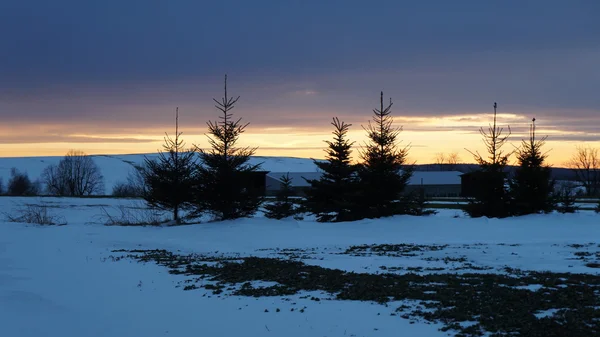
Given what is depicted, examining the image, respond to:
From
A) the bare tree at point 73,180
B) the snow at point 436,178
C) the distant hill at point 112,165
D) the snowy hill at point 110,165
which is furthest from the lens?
the snowy hill at point 110,165

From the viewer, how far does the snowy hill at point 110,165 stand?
5851 inches

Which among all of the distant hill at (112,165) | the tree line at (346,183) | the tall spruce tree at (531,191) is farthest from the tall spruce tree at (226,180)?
the distant hill at (112,165)

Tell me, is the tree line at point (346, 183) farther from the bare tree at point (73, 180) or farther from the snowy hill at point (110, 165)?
the snowy hill at point (110, 165)

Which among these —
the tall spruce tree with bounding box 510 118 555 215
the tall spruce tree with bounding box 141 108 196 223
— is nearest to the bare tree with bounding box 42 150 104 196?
the tall spruce tree with bounding box 141 108 196 223

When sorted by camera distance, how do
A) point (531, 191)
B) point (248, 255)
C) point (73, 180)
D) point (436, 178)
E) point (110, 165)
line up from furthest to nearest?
1. point (110, 165)
2. point (73, 180)
3. point (436, 178)
4. point (531, 191)
5. point (248, 255)

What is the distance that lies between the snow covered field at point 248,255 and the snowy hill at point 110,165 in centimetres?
11705

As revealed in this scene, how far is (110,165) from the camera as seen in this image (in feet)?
566

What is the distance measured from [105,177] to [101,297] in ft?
483

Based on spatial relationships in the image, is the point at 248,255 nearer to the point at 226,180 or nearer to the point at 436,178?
the point at 226,180

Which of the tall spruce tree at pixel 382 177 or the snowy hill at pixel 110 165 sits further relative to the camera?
the snowy hill at pixel 110 165

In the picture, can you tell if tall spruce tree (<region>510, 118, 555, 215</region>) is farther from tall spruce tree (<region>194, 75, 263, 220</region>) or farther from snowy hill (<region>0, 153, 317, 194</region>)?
snowy hill (<region>0, 153, 317, 194</region>)

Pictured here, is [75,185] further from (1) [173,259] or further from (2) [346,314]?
(2) [346,314]

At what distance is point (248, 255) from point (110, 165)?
534 ft

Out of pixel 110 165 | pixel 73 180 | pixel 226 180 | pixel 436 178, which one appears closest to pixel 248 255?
pixel 226 180
